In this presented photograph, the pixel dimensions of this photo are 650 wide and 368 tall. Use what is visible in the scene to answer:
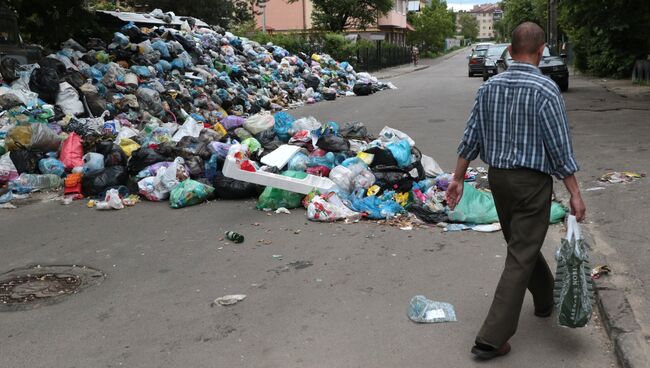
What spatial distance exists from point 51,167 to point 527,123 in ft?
24.8

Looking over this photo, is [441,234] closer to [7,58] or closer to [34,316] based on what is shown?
[34,316]

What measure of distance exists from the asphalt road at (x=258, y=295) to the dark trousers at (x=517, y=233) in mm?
285

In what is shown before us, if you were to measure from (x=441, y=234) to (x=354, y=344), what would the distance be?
251cm

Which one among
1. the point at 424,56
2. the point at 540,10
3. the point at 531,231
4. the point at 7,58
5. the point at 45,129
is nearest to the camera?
the point at 531,231

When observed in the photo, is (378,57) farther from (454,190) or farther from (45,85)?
(454,190)

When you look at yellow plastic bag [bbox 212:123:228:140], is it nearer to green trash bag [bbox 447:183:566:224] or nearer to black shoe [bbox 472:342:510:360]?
green trash bag [bbox 447:183:566:224]

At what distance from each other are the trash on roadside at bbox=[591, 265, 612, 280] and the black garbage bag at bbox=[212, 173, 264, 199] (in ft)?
13.7

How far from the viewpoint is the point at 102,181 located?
8.15 m

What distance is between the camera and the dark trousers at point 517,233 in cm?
329

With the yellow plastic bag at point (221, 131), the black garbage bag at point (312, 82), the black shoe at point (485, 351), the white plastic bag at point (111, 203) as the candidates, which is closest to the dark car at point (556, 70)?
the black garbage bag at point (312, 82)

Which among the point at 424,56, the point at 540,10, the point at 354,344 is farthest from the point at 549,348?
the point at 424,56

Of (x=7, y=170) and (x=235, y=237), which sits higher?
(x=7, y=170)

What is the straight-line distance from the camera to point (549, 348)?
3609 millimetres

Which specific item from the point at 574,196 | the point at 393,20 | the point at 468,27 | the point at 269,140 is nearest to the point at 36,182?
the point at 269,140
